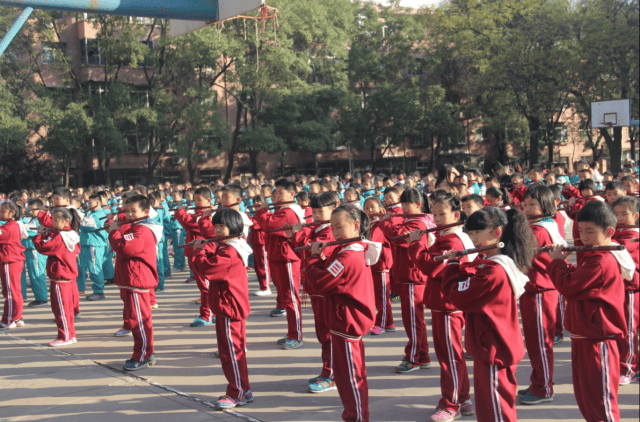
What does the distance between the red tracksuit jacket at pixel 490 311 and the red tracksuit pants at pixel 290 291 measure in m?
2.81

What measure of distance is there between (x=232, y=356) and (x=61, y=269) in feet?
10.0

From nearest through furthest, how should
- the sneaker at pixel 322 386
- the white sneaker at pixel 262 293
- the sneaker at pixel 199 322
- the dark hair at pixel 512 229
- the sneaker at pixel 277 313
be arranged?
the dark hair at pixel 512 229 < the sneaker at pixel 322 386 < the sneaker at pixel 199 322 < the sneaker at pixel 277 313 < the white sneaker at pixel 262 293

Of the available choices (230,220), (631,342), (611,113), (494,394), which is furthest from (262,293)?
(611,113)

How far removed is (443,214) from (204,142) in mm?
25127

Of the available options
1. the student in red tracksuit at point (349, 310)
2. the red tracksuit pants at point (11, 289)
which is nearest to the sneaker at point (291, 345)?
the student in red tracksuit at point (349, 310)

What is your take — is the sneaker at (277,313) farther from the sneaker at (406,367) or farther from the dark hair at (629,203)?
the dark hair at (629,203)

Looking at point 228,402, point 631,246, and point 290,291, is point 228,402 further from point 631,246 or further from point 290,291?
point 631,246

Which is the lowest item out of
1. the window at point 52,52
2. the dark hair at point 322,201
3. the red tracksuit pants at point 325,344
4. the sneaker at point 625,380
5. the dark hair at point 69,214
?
the sneaker at point 625,380

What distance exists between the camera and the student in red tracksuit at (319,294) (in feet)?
16.0

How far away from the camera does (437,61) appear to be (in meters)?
32.0

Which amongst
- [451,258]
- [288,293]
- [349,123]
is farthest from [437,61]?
[451,258]

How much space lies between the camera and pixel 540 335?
4352 millimetres

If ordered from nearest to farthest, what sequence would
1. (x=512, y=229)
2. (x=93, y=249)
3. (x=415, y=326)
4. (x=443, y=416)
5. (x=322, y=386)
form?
(x=512, y=229) < (x=443, y=416) < (x=322, y=386) < (x=415, y=326) < (x=93, y=249)

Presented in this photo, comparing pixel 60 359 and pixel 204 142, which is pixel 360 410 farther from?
pixel 204 142
